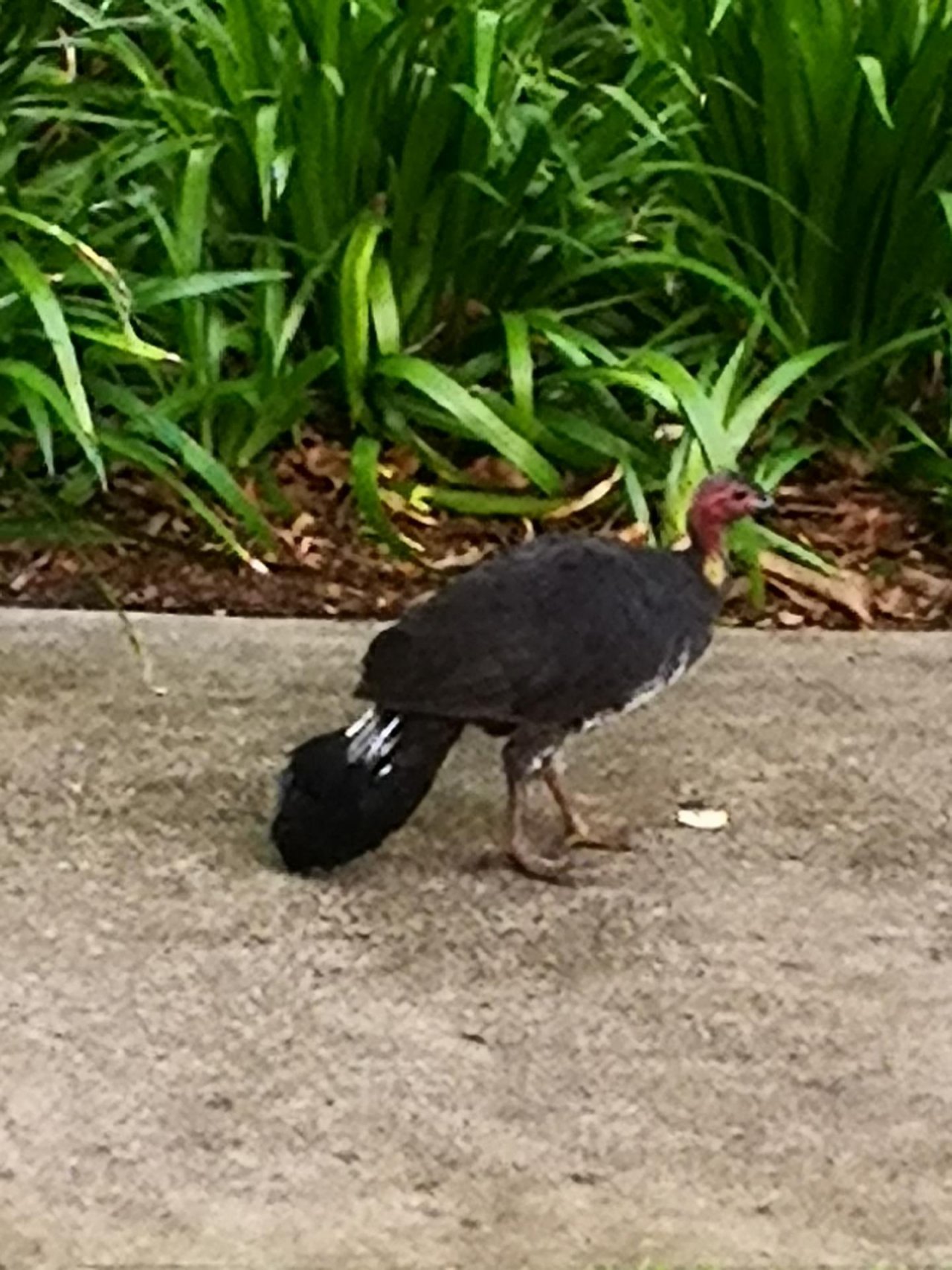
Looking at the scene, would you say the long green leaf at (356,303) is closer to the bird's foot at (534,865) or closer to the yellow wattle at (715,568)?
the yellow wattle at (715,568)

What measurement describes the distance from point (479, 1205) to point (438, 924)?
601mm

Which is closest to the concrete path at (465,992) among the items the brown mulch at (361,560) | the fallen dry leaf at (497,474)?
the brown mulch at (361,560)

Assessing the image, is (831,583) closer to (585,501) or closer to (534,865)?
(585,501)

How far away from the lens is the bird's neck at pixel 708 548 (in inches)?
112

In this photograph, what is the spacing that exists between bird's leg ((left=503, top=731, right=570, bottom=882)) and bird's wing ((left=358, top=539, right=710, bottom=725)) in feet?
0.23

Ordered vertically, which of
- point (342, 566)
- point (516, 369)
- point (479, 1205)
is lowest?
point (342, 566)

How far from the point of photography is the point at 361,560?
3705 mm

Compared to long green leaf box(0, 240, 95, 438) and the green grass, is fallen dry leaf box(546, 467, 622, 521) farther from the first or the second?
long green leaf box(0, 240, 95, 438)

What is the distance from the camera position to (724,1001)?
2.41 metres

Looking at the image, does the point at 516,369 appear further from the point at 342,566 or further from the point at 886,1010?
the point at 886,1010

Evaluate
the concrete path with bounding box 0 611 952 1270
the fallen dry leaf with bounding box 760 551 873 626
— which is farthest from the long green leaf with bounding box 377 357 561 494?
the concrete path with bounding box 0 611 952 1270

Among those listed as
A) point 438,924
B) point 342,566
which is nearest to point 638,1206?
point 438,924

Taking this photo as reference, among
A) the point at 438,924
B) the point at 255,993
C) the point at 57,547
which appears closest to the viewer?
the point at 255,993

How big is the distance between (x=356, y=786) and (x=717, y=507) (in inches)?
25.5
